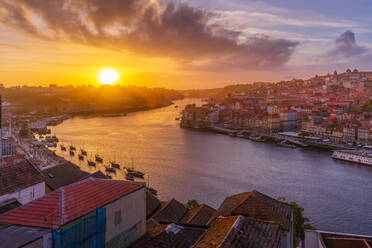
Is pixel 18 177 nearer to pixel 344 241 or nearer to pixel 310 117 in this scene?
pixel 344 241

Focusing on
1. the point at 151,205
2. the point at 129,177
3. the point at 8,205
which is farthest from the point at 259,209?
the point at 129,177

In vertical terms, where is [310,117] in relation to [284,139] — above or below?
above

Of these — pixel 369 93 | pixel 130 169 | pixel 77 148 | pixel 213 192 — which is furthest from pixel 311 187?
pixel 369 93

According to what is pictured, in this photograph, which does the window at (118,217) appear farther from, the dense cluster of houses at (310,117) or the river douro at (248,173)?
the dense cluster of houses at (310,117)

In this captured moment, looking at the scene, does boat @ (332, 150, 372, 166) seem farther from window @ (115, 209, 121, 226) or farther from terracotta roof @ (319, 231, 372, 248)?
window @ (115, 209, 121, 226)

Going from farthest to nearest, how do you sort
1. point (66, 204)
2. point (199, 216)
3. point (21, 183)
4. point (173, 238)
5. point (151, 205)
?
point (151, 205), point (199, 216), point (21, 183), point (173, 238), point (66, 204)

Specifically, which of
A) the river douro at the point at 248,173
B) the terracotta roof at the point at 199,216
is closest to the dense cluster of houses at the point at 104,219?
the terracotta roof at the point at 199,216
